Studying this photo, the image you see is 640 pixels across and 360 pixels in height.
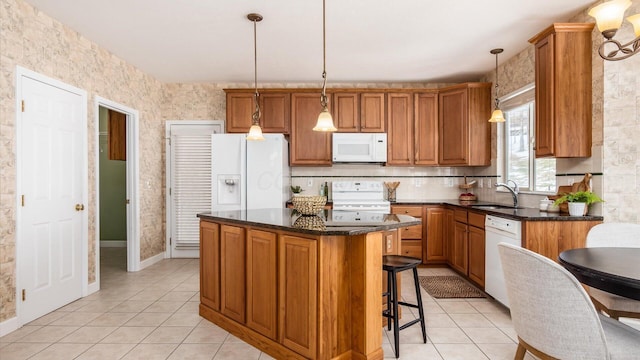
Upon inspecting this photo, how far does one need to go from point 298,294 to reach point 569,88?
9.18ft

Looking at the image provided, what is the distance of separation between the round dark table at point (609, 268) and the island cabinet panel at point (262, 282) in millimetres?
1594

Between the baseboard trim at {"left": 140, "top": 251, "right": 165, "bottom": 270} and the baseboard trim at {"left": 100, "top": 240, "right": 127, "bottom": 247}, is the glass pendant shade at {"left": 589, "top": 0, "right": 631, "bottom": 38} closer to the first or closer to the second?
the baseboard trim at {"left": 140, "top": 251, "right": 165, "bottom": 270}

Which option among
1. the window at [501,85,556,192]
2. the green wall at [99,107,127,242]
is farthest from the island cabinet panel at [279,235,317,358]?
the green wall at [99,107,127,242]

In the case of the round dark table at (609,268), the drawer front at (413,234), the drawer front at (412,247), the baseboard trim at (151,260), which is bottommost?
the baseboard trim at (151,260)

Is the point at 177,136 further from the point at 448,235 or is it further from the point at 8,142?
the point at 448,235

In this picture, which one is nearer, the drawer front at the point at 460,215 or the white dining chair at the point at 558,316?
the white dining chair at the point at 558,316

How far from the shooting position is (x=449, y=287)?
3746mm

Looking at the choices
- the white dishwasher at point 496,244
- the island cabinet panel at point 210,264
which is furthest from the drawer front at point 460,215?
the island cabinet panel at point 210,264

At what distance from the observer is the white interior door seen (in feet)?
9.22

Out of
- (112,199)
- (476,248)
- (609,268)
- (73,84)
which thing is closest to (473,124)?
(476,248)

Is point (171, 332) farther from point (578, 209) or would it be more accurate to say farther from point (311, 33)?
point (578, 209)

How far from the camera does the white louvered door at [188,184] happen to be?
5.07m

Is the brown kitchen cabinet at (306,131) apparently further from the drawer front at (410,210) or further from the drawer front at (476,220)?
the drawer front at (476,220)

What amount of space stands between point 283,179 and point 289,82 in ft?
5.11
